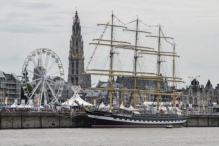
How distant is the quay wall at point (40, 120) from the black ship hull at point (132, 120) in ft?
8.01

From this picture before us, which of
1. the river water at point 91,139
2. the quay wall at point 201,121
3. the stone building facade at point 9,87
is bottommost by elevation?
the river water at point 91,139

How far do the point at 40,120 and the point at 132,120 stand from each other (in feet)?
61.1

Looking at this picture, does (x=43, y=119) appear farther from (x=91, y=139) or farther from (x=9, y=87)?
(x=9, y=87)

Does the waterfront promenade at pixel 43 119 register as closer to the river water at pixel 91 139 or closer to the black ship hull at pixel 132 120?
the black ship hull at pixel 132 120

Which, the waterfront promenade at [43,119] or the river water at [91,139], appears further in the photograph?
the waterfront promenade at [43,119]

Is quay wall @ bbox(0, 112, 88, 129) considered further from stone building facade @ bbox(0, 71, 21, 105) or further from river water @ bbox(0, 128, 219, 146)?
stone building facade @ bbox(0, 71, 21, 105)

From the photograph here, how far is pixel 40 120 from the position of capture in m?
99.5

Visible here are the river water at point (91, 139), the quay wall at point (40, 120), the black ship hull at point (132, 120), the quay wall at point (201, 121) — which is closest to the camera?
the river water at point (91, 139)

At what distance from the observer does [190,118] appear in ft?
407

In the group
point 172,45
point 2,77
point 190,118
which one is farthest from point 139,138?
point 2,77

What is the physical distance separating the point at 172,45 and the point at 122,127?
33913 millimetres

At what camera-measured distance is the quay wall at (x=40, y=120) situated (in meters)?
96.7

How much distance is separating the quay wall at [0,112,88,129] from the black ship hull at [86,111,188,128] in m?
2.44

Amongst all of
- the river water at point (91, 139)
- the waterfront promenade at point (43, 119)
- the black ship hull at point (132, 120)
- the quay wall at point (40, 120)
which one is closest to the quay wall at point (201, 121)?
the black ship hull at point (132, 120)
